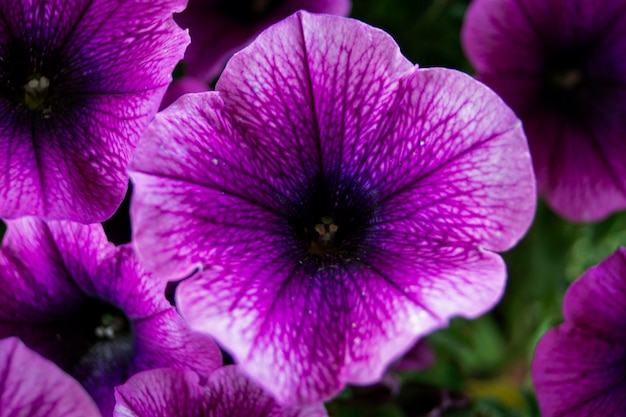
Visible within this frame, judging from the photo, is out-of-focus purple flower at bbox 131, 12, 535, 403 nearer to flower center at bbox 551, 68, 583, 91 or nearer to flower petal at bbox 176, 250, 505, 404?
flower petal at bbox 176, 250, 505, 404

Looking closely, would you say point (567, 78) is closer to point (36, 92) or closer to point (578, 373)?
point (578, 373)

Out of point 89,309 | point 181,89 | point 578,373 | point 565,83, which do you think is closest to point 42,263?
point 89,309

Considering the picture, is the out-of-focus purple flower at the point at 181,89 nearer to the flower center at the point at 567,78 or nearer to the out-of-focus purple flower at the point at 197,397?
the out-of-focus purple flower at the point at 197,397

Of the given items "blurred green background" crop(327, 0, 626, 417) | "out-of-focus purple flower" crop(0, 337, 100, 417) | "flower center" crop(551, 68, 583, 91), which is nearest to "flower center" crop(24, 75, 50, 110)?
"out-of-focus purple flower" crop(0, 337, 100, 417)

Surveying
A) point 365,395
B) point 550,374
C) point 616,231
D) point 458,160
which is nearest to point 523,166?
point 458,160

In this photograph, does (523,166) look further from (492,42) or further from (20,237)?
(20,237)

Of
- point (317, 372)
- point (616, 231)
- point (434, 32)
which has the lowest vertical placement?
point (616, 231)
